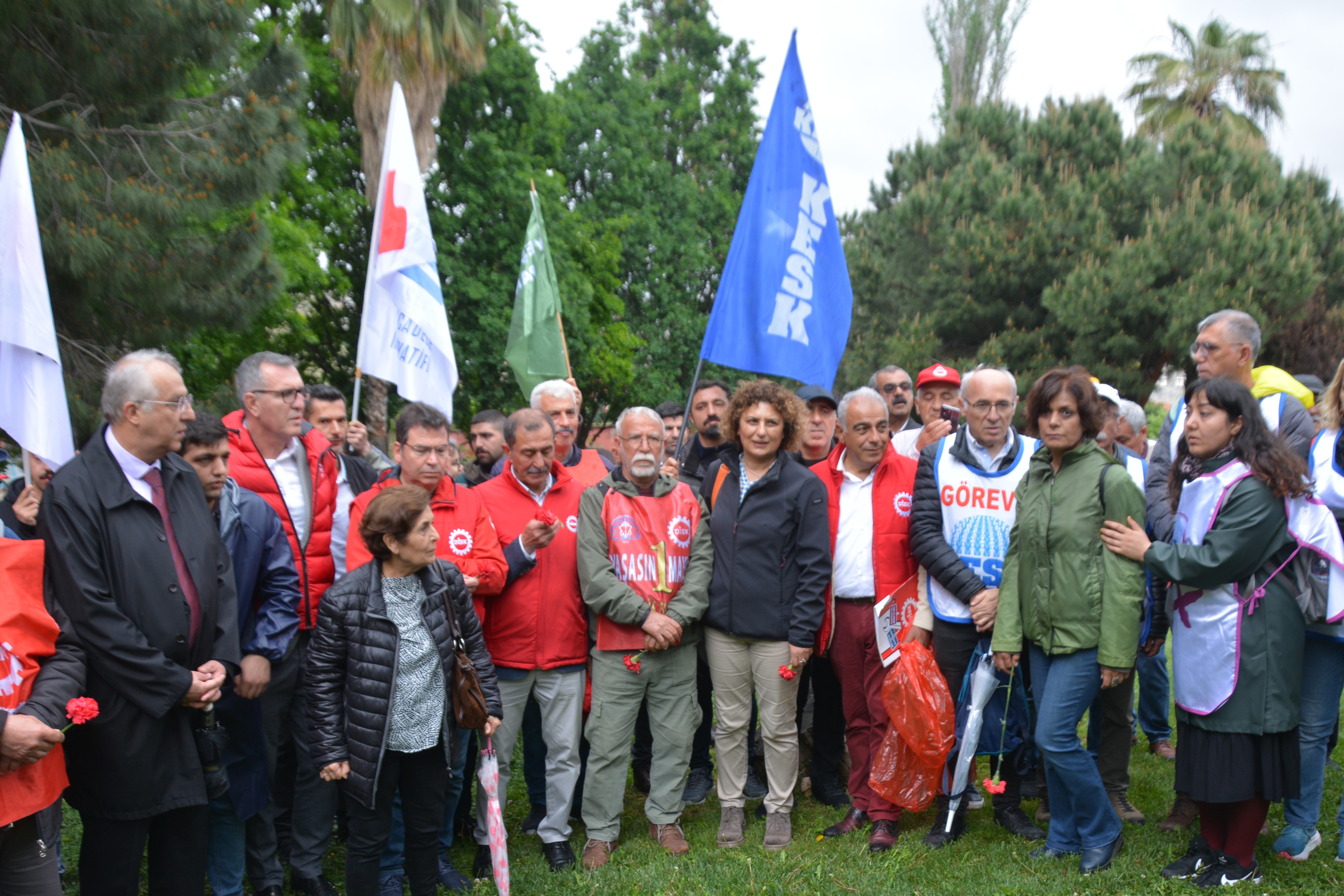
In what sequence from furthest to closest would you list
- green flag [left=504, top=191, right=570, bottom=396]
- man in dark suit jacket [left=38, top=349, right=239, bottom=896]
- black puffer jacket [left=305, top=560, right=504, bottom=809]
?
green flag [left=504, top=191, right=570, bottom=396]
black puffer jacket [left=305, top=560, right=504, bottom=809]
man in dark suit jacket [left=38, top=349, right=239, bottom=896]

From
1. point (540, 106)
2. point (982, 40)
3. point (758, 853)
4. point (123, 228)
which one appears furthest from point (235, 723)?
point (982, 40)

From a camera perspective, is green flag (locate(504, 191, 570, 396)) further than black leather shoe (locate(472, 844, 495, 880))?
Yes

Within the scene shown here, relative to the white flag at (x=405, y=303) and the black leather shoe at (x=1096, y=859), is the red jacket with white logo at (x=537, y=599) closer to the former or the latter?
the white flag at (x=405, y=303)

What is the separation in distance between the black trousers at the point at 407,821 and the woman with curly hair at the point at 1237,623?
9.89ft

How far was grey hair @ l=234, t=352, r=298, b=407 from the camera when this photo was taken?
13.9 ft

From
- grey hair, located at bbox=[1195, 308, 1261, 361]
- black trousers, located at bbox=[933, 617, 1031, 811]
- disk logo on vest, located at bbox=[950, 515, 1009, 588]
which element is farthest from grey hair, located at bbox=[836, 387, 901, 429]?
grey hair, located at bbox=[1195, 308, 1261, 361]

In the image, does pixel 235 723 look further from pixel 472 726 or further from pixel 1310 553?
pixel 1310 553

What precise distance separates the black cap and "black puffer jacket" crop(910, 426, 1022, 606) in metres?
0.96

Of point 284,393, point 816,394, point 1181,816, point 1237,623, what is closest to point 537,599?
point 284,393

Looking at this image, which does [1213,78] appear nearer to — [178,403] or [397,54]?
[397,54]

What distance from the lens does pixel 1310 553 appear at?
12.4 ft

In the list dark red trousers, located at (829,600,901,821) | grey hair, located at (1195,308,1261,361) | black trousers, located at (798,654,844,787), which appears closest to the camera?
grey hair, located at (1195,308,1261,361)

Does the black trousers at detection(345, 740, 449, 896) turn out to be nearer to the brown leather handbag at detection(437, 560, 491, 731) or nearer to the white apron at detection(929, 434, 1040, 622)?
the brown leather handbag at detection(437, 560, 491, 731)

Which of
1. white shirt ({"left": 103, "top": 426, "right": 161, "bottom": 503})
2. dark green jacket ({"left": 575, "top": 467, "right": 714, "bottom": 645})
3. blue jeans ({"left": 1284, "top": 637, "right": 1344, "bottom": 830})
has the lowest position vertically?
blue jeans ({"left": 1284, "top": 637, "right": 1344, "bottom": 830})
